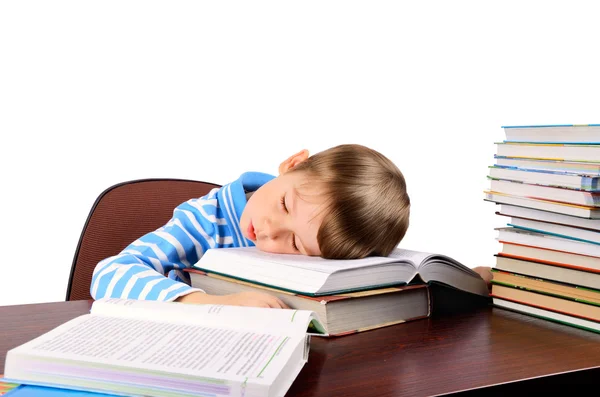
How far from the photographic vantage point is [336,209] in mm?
1395

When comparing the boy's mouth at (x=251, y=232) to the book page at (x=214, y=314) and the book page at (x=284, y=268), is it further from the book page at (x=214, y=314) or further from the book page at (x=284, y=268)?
the book page at (x=214, y=314)

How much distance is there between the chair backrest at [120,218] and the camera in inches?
72.1

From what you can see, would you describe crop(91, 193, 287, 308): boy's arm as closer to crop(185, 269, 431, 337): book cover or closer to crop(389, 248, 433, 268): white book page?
crop(185, 269, 431, 337): book cover

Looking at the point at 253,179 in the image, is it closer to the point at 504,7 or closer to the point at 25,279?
the point at 25,279

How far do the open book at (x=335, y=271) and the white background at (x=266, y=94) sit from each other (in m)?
1.89

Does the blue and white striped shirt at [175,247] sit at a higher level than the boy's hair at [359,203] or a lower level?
lower

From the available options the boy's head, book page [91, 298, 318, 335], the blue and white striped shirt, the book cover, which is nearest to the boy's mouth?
the boy's head

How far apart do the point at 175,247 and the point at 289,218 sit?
1.03 ft

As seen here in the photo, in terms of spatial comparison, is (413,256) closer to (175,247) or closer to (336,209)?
(336,209)

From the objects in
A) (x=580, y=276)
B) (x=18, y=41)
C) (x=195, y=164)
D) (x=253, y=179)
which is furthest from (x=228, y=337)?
(x=18, y=41)

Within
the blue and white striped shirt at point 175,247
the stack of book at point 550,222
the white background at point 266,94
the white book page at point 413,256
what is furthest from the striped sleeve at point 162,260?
the white background at point 266,94

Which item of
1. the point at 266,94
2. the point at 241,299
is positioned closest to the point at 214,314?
the point at 241,299

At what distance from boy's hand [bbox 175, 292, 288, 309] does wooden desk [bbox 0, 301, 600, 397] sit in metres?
0.09

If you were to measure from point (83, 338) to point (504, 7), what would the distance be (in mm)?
3010
